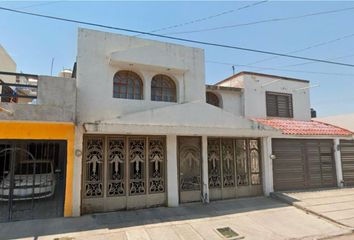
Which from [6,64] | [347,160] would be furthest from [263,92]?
[6,64]

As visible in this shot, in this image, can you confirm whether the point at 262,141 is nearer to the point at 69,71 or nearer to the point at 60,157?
the point at 60,157

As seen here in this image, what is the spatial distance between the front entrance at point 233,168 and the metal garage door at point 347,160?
5569mm

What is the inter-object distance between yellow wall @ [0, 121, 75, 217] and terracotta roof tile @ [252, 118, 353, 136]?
9.34m

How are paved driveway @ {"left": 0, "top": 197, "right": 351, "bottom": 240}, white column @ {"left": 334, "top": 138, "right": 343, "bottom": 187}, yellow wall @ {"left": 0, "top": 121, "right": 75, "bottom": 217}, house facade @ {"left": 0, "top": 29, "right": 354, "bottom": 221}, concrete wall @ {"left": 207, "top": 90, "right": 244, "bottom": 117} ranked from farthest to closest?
1. concrete wall @ {"left": 207, "top": 90, "right": 244, "bottom": 117}
2. white column @ {"left": 334, "top": 138, "right": 343, "bottom": 187}
3. house facade @ {"left": 0, "top": 29, "right": 354, "bottom": 221}
4. yellow wall @ {"left": 0, "top": 121, "right": 75, "bottom": 217}
5. paved driveway @ {"left": 0, "top": 197, "right": 351, "bottom": 240}

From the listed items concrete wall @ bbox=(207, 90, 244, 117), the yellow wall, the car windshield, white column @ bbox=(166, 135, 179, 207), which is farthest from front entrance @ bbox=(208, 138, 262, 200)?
the car windshield

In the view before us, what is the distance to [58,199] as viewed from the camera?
9.23m

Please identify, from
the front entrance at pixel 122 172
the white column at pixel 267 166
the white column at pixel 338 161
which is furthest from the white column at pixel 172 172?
the white column at pixel 338 161

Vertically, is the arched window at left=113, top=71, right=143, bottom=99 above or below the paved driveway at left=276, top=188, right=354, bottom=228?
above

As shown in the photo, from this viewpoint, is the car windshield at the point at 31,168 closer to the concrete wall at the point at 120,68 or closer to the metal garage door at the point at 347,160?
the concrete wall at the point at 120,68

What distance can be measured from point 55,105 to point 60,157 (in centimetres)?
208

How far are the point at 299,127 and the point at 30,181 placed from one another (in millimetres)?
13203

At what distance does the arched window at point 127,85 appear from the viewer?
1013 cm

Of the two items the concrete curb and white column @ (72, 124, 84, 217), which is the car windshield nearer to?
white column @ (72, 124, 84, 217)

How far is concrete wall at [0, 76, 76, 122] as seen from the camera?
793cm
